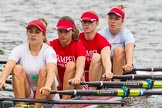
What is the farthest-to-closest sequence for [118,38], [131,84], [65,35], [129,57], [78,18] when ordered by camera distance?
[78,18] < [118,38] < [129,57] < [131,84] < [65,35]

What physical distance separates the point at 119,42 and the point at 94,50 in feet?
3.13

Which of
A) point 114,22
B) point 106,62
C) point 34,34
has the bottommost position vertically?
point 106,62

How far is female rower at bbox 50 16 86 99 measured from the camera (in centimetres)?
1020

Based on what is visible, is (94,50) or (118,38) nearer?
(94,50)

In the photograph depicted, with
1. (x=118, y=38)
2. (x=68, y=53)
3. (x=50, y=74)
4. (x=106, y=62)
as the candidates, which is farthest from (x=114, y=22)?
(x=50, y=74)

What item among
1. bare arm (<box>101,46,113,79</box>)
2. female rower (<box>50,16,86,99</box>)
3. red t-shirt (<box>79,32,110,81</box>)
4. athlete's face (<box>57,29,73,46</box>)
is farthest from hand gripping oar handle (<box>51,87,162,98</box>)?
red t-shirt (<box>79,32,110,81</box>)

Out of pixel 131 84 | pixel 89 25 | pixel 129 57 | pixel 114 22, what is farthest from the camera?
pixel 114 22

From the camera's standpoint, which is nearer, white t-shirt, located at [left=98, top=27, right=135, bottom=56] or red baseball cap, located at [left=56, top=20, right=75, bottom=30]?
red baseball cap, located at [left=56, top=20, right=75, bottom=30]

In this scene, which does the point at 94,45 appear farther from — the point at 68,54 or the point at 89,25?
the point at 68,54

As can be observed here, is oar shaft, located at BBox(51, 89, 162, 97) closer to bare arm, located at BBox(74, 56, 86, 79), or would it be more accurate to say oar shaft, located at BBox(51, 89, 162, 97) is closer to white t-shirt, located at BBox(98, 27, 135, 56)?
bare arm, located at BBox(74, 56, 86, 79)

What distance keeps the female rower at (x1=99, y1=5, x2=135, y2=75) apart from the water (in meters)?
4.17

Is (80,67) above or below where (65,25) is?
below

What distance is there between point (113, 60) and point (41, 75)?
105 inches

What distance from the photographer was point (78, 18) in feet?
79.0
